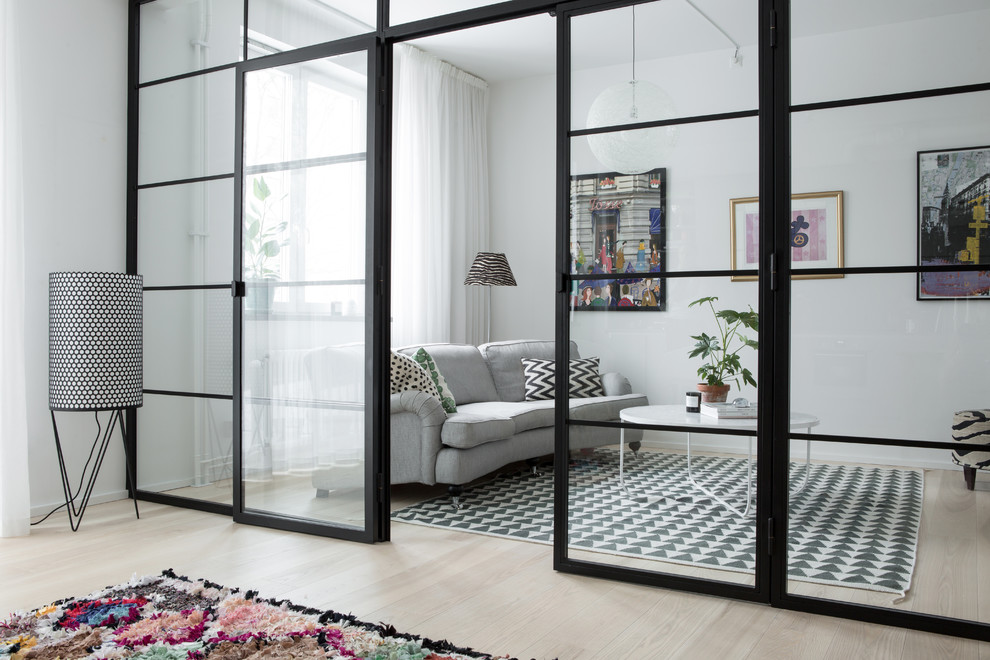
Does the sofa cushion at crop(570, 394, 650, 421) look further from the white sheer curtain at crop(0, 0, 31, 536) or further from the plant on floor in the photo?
the white sheer curtain at crop(0, 0, 31, 536)

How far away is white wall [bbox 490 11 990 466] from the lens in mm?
2473

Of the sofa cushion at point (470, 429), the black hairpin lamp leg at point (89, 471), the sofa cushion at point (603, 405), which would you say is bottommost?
the black hairpin lamp leg at point (89, 471)

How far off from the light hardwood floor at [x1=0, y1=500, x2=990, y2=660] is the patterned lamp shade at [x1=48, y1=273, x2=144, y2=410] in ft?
2.01

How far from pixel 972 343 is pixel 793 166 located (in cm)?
79

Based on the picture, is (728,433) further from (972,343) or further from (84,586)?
(84,586)

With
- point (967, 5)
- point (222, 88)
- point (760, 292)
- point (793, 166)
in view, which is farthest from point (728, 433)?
point (222, 88)

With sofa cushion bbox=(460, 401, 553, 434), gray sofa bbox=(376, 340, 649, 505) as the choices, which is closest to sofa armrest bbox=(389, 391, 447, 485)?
gray sofa bbox=(376, 340, 649, 505)

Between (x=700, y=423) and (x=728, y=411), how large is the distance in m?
0.11

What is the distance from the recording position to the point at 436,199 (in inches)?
243

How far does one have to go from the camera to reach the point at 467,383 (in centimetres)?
479

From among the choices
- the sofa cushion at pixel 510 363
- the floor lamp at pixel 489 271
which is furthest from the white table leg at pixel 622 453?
the floor lamp at pixel 489 271

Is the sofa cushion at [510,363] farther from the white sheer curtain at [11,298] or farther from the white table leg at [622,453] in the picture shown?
the white sheer curtain at [11,298]

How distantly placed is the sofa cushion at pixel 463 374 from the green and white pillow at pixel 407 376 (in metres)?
0.38

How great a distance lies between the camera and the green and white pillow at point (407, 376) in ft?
13.7
